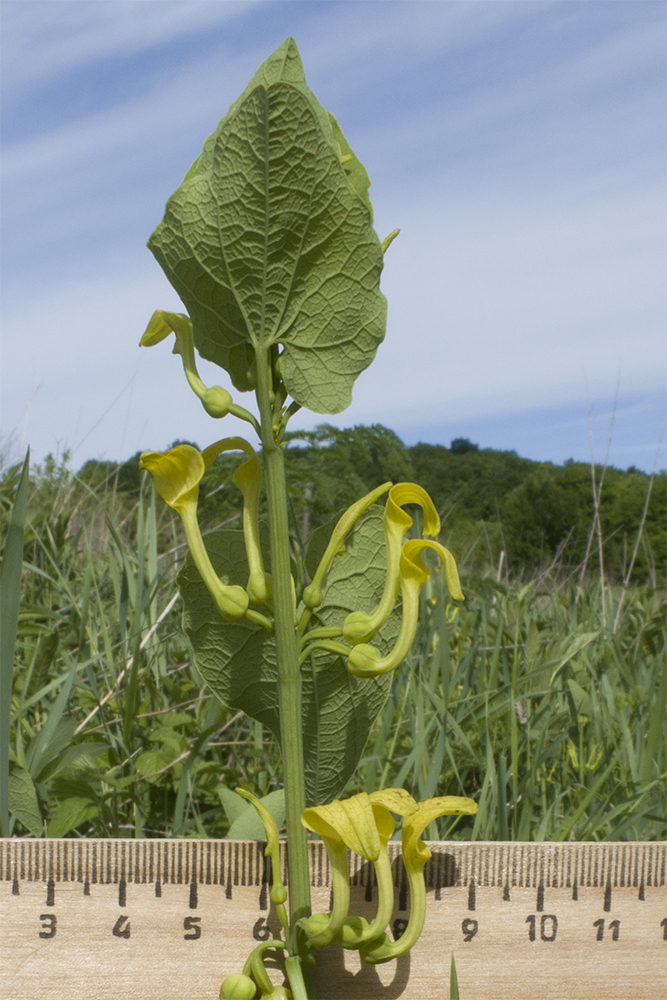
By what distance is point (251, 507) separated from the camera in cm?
71

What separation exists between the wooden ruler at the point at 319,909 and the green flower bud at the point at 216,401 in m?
0.51

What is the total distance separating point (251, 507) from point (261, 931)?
49 cm

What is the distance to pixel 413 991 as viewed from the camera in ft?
2.73

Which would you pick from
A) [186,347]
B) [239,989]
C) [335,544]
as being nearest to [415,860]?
[239,989]

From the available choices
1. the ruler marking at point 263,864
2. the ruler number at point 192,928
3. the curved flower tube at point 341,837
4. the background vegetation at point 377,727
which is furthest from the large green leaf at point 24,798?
the curved flower tube at point 341,837

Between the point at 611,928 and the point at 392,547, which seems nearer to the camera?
the point at 392,547

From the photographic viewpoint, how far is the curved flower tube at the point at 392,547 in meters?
0.65

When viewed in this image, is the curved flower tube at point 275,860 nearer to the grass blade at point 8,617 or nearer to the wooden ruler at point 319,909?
the wooden ruler at point 319,909

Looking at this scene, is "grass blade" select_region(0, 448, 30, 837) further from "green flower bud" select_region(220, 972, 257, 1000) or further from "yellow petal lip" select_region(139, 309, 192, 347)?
"green flower bud" select_region(220, 972, 257, 1000)

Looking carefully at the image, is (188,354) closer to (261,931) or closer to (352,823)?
(352,823)

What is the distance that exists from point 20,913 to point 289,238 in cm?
79

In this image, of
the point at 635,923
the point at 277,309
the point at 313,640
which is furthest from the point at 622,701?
the point at 277,309

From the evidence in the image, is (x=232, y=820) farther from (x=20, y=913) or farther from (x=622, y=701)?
(x=622, y=701)

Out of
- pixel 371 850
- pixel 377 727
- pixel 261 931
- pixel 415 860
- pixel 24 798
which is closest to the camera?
pixel 371 850
